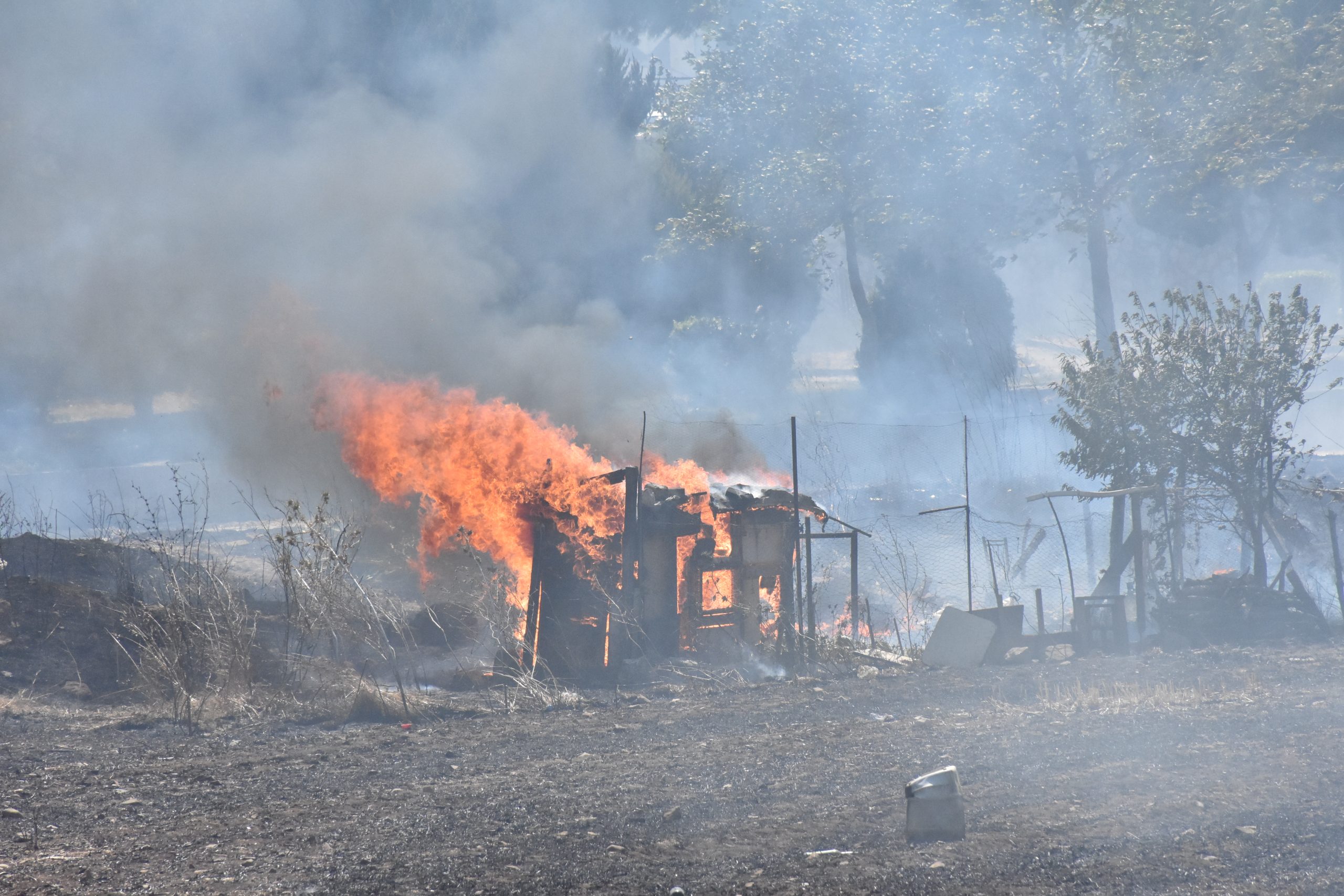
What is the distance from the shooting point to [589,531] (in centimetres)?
1158

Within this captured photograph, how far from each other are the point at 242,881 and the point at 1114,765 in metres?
5.80

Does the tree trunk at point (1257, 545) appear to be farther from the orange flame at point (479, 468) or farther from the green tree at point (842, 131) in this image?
the green tree at point (842, 131)

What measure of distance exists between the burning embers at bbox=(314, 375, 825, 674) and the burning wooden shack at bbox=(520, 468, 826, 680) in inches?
0.6

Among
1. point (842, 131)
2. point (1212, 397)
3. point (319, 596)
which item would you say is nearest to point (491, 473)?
point (319, 596)

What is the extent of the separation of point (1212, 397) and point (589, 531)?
10.3 metres

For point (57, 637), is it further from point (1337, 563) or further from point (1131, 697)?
point (1337, 563)

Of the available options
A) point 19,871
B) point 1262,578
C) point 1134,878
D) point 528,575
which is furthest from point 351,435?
point 1262,578

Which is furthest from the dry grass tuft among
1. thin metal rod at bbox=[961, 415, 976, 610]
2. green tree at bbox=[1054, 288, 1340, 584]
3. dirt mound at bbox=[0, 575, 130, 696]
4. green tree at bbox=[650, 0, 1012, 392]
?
green tree at bbox=[650, 0, 1012, 392]

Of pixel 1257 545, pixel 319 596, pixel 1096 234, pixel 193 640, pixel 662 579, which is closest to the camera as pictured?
pixel 193 640

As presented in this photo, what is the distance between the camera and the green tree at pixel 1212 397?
15.1 metres

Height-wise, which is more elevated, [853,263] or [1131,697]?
[853,263]

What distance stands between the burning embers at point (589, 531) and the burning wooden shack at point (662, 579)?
2cm

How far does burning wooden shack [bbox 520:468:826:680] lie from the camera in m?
11.3

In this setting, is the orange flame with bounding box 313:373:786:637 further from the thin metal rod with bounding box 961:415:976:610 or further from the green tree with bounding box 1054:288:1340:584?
the green tree with bounding box 1054:288:1340:584
